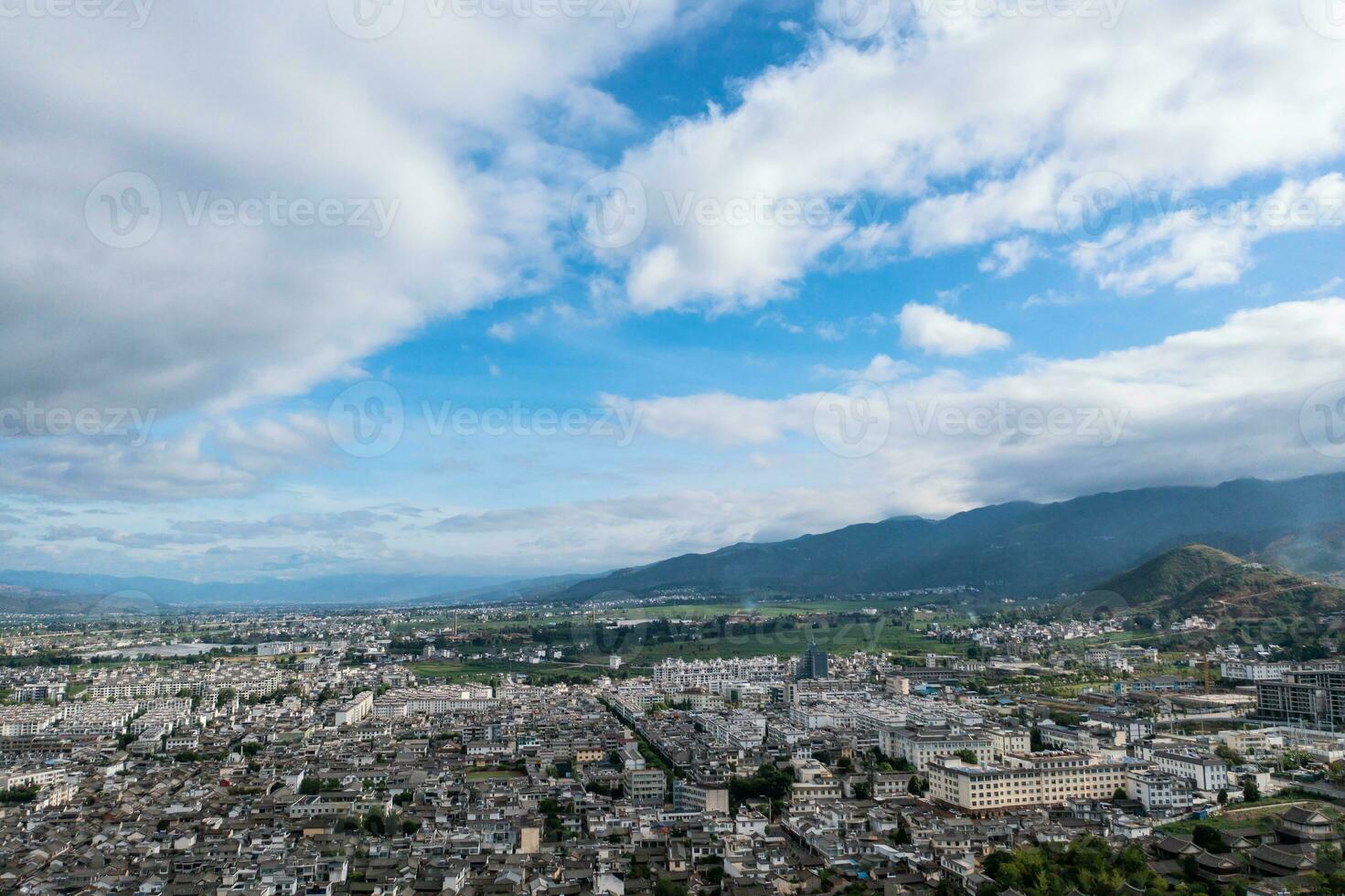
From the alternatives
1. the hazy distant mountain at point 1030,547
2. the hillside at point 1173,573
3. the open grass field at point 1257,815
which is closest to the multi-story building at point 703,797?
the open grass field at point 1257,815

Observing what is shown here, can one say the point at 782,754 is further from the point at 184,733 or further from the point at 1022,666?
the point at 1022,666

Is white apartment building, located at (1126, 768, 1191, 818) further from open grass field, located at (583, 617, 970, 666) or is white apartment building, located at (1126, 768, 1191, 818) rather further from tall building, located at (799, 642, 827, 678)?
open grass field, located at (583, 617, 970, 666)

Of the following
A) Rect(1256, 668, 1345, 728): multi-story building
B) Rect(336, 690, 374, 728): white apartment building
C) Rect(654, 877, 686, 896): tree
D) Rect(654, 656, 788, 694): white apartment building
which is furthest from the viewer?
Rect(654, 656, 788, 694): white apartment building

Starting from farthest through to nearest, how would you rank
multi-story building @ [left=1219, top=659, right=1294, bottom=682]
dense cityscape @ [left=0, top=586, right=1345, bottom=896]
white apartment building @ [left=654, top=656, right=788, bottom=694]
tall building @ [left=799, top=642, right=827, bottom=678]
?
tall building @ [left=799, top=642, right=827, bottom=678], white apartment building @ [left=654, top=656, right=788, bottom=694], multi-story building @ [left=1219, top=659, right=1294, bottom=682], dense cityscape @ [left=0, top=586, right=1345, bottom=896]

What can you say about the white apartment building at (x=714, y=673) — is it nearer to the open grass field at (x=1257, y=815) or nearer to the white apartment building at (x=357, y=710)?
the white apartment building at (x=357, y=710)

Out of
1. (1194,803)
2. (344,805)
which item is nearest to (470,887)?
(344,805)

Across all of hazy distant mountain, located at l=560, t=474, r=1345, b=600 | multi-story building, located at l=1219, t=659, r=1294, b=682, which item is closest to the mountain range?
hazy distant mountain, located at l=560, t=474, r=1345, b=600

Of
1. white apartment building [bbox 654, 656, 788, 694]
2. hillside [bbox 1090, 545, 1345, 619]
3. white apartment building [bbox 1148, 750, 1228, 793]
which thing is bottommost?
white apartment building [bbox 654, 656, 788, 694]
